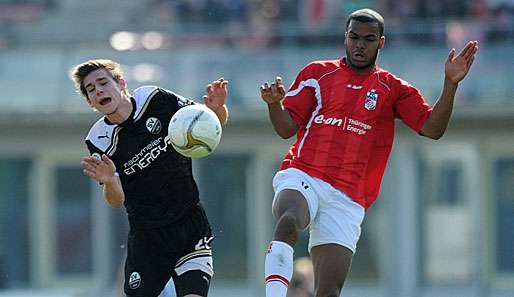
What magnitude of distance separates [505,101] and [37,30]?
709cm

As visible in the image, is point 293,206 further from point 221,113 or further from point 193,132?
point 221,113

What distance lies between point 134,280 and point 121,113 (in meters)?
1.09

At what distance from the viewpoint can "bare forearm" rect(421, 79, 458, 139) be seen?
7.99 meters

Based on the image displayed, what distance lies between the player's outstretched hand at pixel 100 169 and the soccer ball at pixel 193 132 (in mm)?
418

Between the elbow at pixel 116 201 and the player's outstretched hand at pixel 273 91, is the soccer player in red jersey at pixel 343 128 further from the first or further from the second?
the elbow at pixel 116 201

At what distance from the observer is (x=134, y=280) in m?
8.25

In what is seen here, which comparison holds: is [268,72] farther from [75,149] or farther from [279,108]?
[279,108]

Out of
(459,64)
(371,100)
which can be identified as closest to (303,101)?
(371,100)

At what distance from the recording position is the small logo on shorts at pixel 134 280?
27.0 ft

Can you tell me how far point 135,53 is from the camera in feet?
60.4

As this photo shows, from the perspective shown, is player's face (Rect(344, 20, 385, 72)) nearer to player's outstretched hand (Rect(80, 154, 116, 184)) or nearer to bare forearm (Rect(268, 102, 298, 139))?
bare forearm (Rect(268, 102, 298, 139))

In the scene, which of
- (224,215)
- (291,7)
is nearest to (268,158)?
(224,215)

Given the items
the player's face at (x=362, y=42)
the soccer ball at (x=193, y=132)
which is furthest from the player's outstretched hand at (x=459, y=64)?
the soccer ball at (x=193, y=132)

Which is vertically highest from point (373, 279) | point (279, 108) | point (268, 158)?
point (279, 108)
